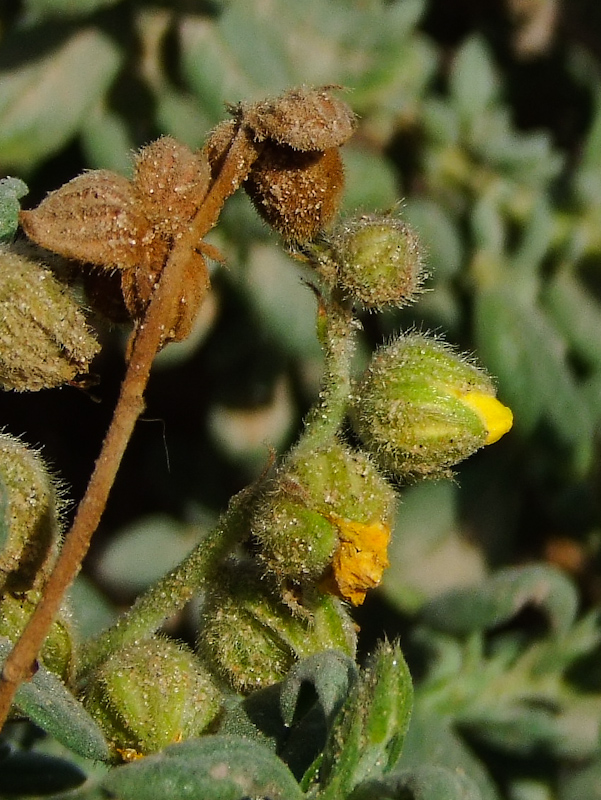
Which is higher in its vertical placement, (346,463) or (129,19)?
(129,19)

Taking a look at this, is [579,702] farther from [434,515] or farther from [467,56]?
[467,56]

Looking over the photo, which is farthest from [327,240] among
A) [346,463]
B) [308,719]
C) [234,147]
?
[308,719]

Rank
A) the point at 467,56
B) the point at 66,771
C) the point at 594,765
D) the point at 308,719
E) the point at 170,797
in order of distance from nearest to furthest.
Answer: the point at 170,797 → the point at 308,719 → the point at 66,771 → the point at 594,765 → the point at 467,56

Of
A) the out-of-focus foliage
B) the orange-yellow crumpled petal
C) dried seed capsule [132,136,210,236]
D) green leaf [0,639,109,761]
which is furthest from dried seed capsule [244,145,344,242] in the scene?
the out-of-focus foliage

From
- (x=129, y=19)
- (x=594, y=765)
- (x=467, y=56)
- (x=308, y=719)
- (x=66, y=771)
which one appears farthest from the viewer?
(x=467, y=56)

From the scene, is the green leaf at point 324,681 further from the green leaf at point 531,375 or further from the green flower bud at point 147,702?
the green leaf at point 531,375

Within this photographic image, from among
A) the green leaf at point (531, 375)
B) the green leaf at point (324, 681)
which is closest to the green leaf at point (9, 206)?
the green leaf at point (324, 681)

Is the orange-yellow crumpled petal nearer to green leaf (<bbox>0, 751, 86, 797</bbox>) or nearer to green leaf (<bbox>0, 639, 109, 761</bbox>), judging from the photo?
green leaf (<bbox>0, 639, 109, 761</bbox>)

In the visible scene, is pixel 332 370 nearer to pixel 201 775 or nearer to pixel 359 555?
pixel 359 555
